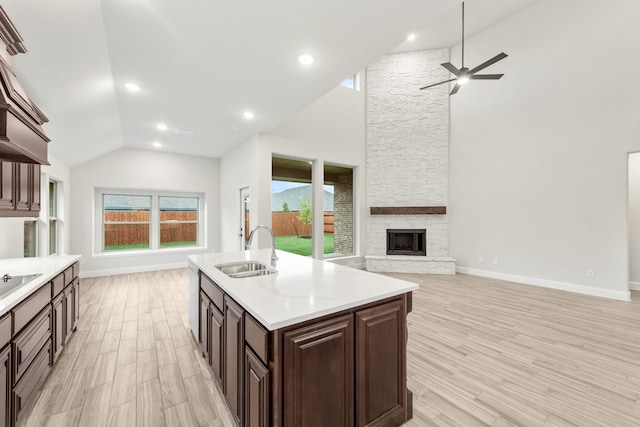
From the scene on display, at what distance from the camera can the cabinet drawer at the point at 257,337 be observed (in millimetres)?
1229

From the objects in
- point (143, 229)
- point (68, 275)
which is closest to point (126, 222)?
point (143, 229)

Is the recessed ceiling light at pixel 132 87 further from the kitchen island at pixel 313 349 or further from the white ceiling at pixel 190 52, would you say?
the kitchen island at pixel 313 349

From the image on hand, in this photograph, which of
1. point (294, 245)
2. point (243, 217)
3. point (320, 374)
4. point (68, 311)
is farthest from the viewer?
point (294, 245)

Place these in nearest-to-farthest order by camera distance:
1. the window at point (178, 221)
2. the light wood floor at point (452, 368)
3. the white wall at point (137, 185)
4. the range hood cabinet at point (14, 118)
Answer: the range hood cabinet at point (14, 118) < the light wood floor at point (452, 368) < the white wall at point (137, 185) < the window at point (178, 221)

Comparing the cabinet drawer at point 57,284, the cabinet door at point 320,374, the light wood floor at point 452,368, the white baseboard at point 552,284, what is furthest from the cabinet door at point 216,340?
the white baseboard at point 552,284

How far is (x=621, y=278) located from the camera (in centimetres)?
404

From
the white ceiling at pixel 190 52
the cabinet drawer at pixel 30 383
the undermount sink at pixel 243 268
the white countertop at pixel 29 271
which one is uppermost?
the white ceiling at pixel 190 52

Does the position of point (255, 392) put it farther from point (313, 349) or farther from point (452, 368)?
point (452, 368)

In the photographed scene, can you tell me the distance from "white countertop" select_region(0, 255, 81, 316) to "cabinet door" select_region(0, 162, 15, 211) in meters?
0.55

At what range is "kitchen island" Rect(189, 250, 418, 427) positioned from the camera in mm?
1231

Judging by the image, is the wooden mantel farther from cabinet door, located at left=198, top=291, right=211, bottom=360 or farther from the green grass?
cabinet door, located at left=198, top=291, right=211, bottom=360

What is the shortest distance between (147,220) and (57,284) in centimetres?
443

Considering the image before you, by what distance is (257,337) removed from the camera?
131 centimetres

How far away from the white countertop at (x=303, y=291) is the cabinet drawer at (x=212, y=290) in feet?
0.25
